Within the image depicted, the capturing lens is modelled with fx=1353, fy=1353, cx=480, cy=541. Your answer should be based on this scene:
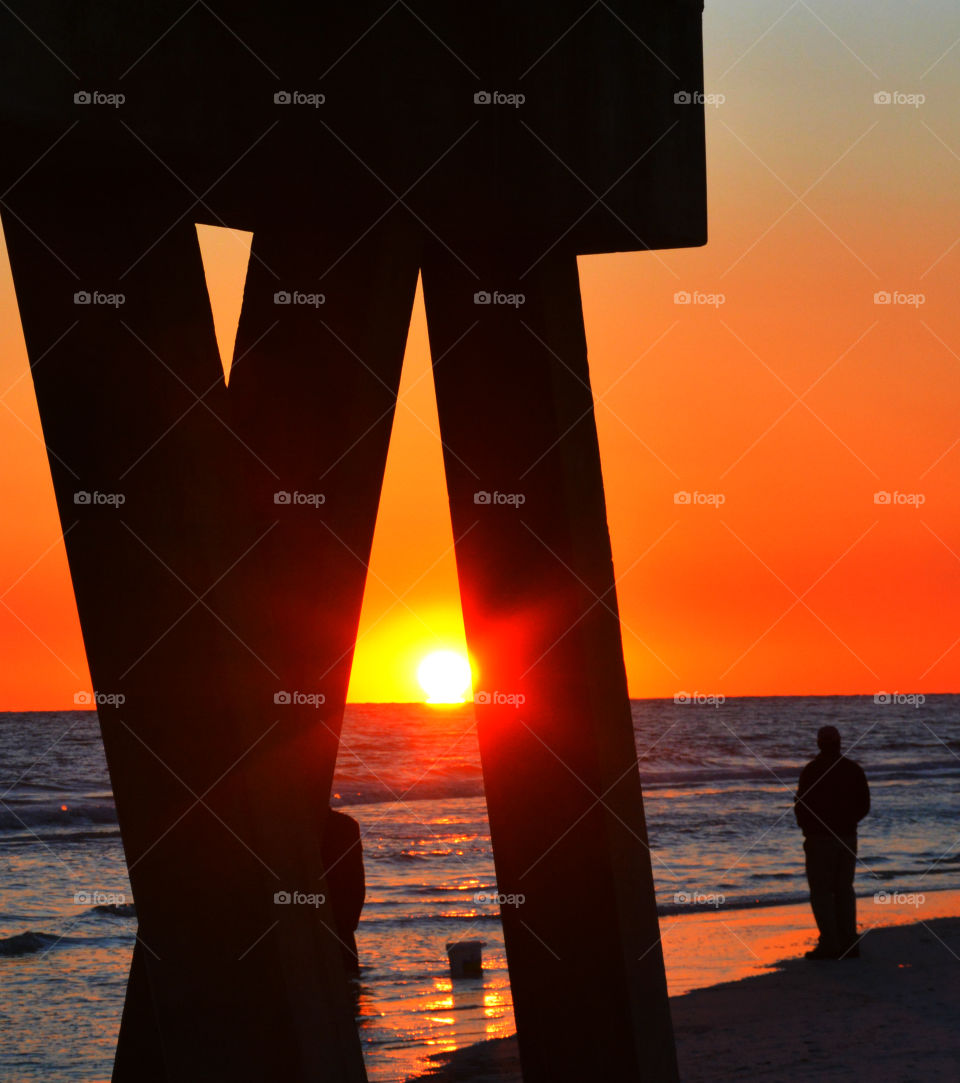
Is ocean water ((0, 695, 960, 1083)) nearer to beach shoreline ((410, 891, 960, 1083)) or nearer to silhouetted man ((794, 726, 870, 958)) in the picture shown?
beach shoreline ((410, 891, 960, 1083))

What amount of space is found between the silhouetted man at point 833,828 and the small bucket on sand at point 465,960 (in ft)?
8.90

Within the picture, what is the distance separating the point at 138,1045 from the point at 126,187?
238 cm

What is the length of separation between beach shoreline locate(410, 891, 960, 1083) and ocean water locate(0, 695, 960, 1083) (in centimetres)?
122

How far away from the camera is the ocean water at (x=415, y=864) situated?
30.8ft

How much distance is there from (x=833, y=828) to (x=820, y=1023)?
2.64 m

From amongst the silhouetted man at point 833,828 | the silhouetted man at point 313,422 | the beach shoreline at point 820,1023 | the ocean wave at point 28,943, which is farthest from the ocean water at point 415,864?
the silhouetted man at point 313,422

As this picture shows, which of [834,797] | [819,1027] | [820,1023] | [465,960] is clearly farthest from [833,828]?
[465,960]

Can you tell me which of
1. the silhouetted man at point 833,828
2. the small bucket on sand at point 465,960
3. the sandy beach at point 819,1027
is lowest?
the sandy beach at point 819,1027

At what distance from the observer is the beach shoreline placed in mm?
6785

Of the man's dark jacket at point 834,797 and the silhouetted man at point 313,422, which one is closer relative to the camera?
the silhouetted man at point 313,422

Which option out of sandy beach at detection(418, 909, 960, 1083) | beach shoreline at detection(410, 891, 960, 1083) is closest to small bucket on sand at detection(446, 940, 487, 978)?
beach shoreline at detection(410, 891, 960, 1083)

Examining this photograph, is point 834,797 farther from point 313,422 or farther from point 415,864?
point 415,864

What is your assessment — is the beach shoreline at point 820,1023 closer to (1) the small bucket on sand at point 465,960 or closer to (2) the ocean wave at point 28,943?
(1) the small bucket on sand at point 465,960

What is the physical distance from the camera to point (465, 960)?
35.6 feet
